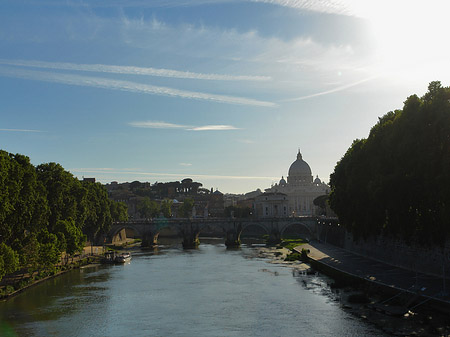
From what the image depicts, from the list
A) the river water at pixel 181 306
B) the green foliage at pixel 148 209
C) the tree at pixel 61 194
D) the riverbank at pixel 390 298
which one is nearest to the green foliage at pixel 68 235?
the tree at pixel 61 194

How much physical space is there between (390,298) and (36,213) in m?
29.9

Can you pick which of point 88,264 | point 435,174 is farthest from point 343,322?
point 88,264

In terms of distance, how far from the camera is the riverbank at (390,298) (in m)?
28.4

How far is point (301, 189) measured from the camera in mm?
181750

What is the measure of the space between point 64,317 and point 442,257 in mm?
26895

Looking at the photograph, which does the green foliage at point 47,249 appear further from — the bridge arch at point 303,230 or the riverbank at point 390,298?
the bridge arch at point 303,230

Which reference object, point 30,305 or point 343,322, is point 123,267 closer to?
point 30,305

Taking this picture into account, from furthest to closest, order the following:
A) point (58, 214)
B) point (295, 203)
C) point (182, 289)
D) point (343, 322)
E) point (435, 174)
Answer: point (295, 203)
point (58, 214)
point (182, 289)
point (435, 174)
point (343, 322)

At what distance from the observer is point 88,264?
6481 centimetres

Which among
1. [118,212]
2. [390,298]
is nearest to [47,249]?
[390,298]

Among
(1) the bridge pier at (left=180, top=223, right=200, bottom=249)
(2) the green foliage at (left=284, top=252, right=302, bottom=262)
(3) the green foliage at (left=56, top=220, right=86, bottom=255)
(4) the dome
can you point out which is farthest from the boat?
(4) the dome

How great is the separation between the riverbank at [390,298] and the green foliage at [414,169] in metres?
3.66

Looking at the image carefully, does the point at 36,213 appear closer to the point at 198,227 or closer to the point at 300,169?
the point at 198,227

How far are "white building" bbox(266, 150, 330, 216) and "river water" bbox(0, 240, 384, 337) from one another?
12439 centimetres
